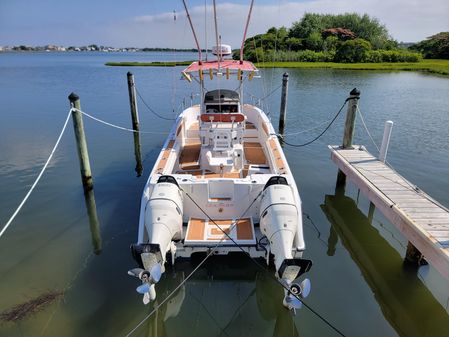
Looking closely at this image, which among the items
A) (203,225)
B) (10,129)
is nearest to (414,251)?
(203,225)

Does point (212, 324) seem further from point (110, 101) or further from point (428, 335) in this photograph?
point (110, 101)

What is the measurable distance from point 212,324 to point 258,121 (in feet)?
23.7

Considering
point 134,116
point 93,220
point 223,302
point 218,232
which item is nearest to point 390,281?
point 223,302

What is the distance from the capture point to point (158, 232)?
4773mm

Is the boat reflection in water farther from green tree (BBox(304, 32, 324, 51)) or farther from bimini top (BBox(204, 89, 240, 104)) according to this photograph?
green tree (BBox(304, 32, 324, 51))

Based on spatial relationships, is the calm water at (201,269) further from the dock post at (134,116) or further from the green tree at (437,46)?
the green tree at (437,46)

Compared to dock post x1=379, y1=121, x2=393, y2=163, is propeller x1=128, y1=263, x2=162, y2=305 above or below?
below

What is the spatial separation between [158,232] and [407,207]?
4.23 m

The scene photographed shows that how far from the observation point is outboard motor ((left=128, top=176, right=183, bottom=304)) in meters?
4.23

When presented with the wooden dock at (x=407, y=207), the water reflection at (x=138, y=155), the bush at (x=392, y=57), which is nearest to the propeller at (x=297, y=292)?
the wooden dock at (x=407, y=207)

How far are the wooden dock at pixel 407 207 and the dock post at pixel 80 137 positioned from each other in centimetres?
662

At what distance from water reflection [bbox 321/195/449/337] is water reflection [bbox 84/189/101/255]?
16.1ft

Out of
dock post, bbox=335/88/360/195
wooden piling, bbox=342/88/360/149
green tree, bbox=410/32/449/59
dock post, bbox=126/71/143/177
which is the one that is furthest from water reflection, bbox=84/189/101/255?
green tree, bbox=410/32/449/59

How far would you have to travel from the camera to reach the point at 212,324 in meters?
4.59
